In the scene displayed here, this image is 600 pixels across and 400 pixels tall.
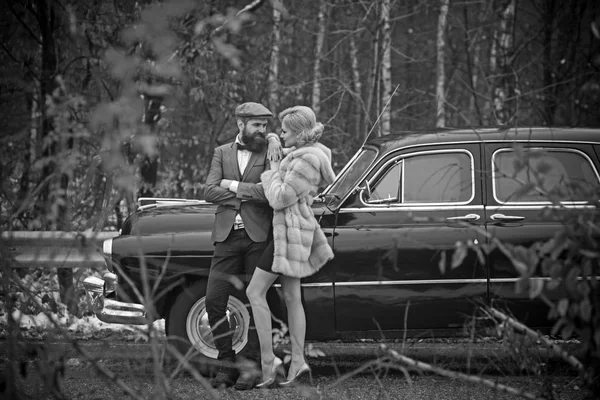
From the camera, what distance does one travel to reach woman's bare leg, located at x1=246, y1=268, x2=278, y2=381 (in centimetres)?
552

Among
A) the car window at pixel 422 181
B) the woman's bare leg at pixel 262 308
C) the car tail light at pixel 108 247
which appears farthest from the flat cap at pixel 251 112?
the car tail light at pixel 108 247

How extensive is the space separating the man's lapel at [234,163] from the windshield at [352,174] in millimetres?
765

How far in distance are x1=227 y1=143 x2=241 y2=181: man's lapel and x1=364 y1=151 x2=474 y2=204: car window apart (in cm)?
102

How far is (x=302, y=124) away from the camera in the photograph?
552 centimetres

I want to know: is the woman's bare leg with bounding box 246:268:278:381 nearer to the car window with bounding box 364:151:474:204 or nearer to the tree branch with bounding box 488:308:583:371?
the car window with bounding box 364:151:474:204

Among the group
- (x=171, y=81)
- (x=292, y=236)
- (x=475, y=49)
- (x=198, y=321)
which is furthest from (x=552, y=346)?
(x=475, y=49)

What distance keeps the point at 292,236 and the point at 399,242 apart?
0.88 m

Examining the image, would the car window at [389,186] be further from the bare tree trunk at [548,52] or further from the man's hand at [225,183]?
the bare tree trunk at [548,52]

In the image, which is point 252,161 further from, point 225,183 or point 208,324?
point 208,324

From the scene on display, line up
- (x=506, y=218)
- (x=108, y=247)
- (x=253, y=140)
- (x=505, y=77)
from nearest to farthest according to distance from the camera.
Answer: (x=253, y=140)
(x=506, y=218)
(x=108, y=247)
(x=505, y=77)

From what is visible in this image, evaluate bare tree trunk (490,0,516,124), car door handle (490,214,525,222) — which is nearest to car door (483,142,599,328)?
car door handle (490,214,525,222)

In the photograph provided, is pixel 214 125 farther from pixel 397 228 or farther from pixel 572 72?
pixel 397 228

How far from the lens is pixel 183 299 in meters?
6.00

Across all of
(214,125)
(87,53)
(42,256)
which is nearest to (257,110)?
(42,256)
